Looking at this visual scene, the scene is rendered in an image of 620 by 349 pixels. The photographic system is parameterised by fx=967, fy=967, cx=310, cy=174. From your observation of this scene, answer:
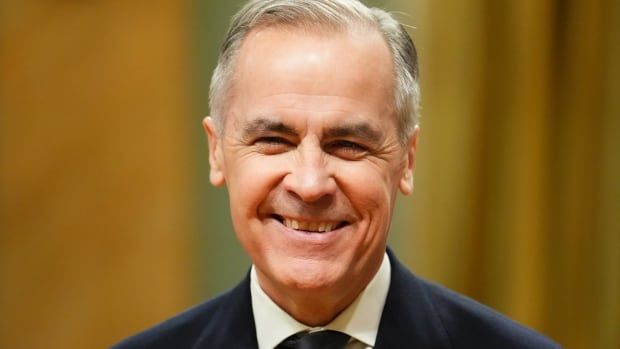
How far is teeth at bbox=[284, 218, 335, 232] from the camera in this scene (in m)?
1.78

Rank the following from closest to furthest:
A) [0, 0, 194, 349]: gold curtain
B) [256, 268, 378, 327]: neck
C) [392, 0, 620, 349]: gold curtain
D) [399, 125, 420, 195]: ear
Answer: [256, 268, 378, 327]: neck → [399, 125, 420, 195]: ear → [392, 0, 620, 349]: gold curtain → [0, 0, 194, 349]: gold curtain

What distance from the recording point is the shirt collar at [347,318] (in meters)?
1.89

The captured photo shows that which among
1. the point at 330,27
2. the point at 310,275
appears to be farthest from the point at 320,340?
the point at 330,27

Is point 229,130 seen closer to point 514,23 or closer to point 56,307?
point 514,23

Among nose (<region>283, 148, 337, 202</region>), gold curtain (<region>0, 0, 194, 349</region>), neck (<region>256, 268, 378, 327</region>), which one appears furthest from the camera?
gold curtain (<region>0, 0, 194, 349</region>)

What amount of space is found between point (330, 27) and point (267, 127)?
0.22 metres

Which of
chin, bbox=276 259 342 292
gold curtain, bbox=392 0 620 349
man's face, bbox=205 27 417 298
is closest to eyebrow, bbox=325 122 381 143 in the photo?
man's face, bbox=205 27 417 298

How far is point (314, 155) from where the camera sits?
175cm

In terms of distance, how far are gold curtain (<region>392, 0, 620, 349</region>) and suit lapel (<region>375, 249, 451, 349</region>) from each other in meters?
1.11

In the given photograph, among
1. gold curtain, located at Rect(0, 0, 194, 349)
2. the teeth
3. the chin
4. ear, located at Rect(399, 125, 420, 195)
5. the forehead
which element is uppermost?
the forehead

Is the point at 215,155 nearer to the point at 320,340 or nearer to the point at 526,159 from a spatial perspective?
the point at 320,340

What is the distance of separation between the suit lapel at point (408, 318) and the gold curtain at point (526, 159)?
3.63ft

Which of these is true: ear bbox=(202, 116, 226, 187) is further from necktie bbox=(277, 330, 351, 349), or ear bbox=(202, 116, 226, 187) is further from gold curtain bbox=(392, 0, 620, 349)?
gold curtain bbox=(392, 0, 620, 349)

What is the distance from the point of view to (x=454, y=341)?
1.91 meters
